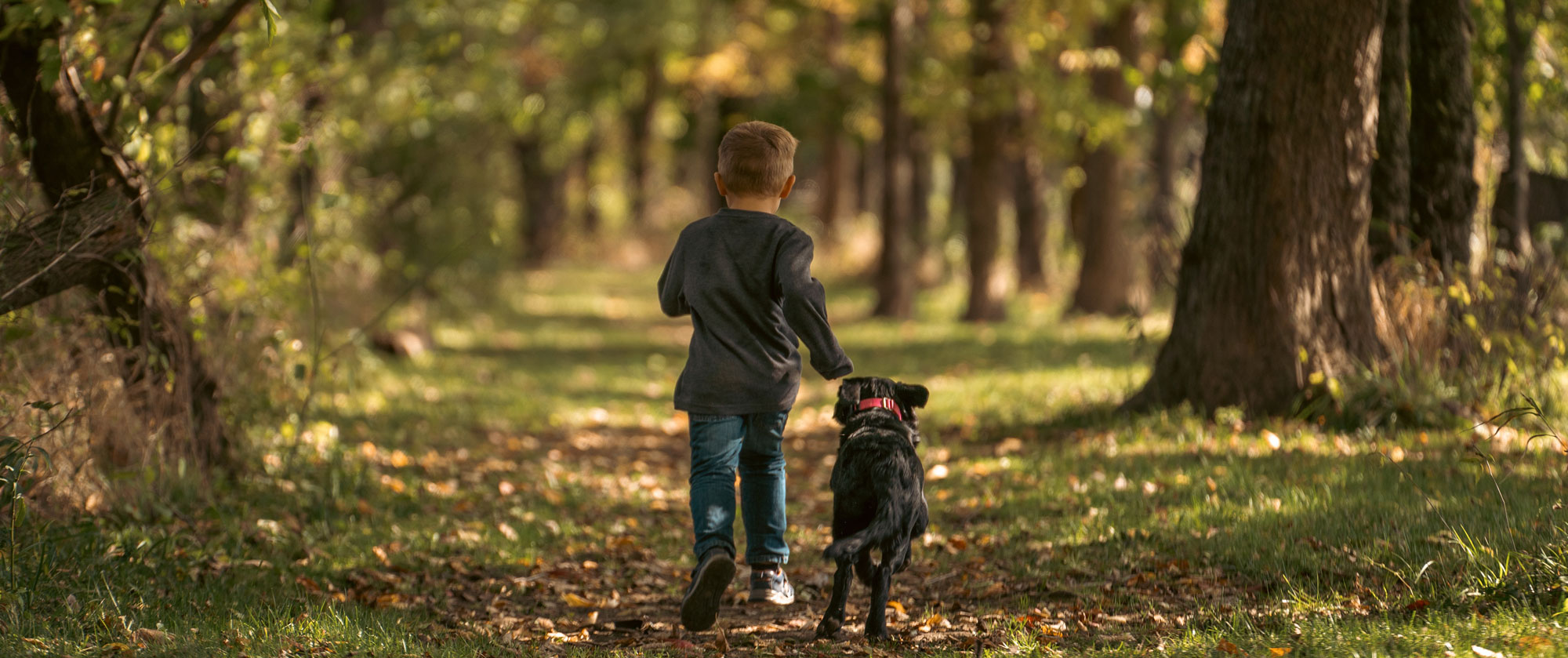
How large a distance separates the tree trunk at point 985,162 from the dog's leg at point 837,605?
14668mm

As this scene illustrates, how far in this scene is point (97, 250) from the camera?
5.75m

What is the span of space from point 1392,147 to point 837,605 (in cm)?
590

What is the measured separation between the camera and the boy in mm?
4531

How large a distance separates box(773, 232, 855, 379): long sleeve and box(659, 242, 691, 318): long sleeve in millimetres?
431

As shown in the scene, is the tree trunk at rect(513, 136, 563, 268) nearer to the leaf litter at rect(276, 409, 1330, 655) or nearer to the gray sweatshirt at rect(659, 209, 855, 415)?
the leaf litter at rect(276, 409, 1330, 655)

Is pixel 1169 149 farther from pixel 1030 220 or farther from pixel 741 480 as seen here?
pixel 741 480

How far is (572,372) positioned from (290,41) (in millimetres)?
6206

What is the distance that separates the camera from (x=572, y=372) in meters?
14.8

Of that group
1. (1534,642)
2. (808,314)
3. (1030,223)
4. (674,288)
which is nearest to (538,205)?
(1030,223)

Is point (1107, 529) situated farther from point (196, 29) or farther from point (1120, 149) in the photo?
point (1120, 149)

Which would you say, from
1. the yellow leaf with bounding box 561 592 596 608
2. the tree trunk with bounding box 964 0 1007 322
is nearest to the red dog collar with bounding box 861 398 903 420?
the yellow leaf with bounding box 561 592 596 608

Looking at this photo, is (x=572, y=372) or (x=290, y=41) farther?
(x=572, y=372)

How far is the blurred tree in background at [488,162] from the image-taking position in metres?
6.24

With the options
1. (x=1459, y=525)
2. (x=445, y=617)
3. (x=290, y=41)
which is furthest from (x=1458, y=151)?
(x=290, y=41)
